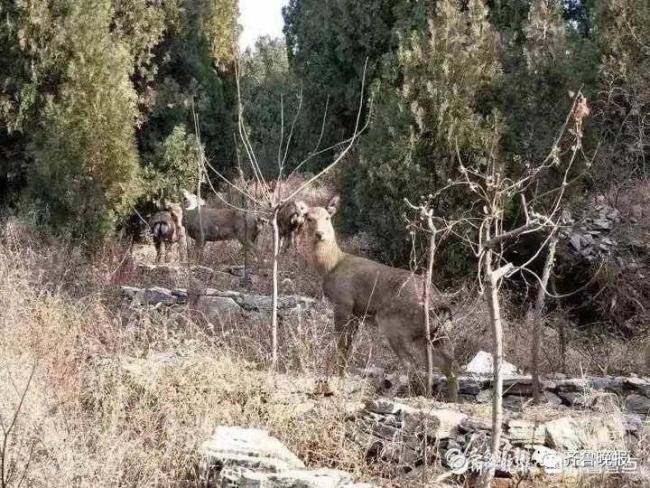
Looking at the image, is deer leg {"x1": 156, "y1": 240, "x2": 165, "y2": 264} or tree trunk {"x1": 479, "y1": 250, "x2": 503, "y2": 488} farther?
deer leg {"x1": 156, "y1": 240, "x2": 165, "y2": 264}

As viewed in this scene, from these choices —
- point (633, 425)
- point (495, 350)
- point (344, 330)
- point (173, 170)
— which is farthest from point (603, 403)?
point (173, 170)

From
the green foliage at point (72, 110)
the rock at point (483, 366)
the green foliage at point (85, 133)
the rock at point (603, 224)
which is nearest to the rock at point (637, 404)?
the rock at point (483, 366)

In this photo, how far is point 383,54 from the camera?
15.1m

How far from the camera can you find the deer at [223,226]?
14.3m

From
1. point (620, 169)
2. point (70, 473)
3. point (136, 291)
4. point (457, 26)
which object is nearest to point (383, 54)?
point (457, 26)

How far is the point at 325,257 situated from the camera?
8734mm

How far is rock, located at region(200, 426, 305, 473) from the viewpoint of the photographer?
5.13m

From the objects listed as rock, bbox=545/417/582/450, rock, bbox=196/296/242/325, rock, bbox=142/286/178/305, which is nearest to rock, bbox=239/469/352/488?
rock, bbox=545/417/582/450

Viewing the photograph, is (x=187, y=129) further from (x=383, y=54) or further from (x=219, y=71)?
(x=383, y=54)

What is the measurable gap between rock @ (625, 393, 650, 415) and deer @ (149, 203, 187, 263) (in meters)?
8.58

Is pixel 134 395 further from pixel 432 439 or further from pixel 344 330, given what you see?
pixel 432 439

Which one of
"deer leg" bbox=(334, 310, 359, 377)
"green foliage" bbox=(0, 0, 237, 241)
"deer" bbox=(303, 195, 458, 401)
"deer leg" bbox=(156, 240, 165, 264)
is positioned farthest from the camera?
"deer leg" bbox=(156, 240, 165, 264)

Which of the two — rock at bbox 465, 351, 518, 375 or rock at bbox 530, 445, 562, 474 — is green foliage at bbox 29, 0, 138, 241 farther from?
rock at bbox 530, 445, 562, 474

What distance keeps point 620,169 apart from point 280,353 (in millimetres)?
7330
